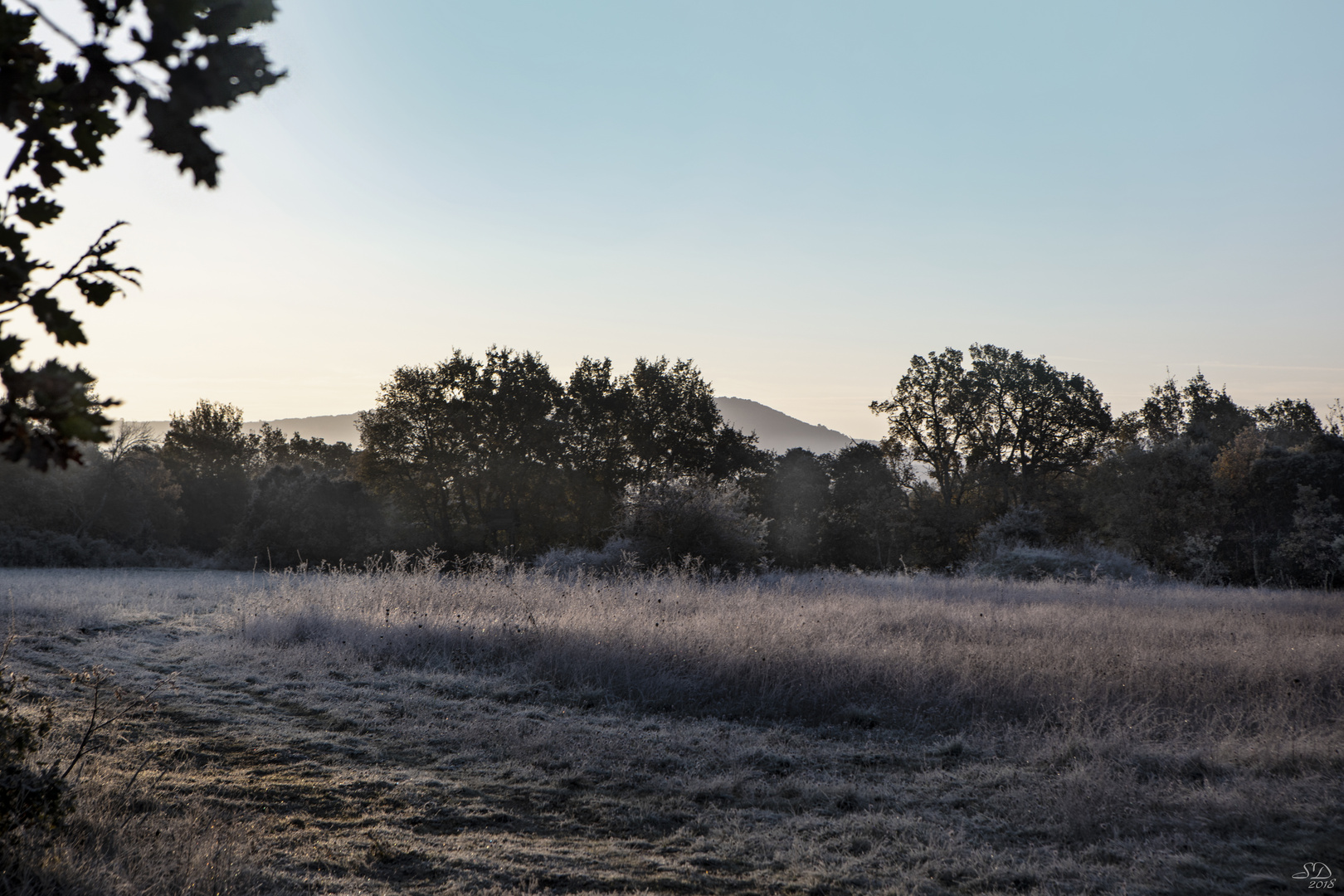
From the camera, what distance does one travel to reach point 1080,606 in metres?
14.6

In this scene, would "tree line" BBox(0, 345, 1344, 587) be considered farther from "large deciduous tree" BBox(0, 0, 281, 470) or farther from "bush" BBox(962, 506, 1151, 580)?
"large deciduous tree" BBox(0, 0, 281, 470)

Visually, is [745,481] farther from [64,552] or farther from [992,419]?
[64,552]

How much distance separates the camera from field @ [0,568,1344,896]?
415 centimetres

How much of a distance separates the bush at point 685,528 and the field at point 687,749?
836 cm

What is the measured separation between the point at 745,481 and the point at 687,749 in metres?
34.3

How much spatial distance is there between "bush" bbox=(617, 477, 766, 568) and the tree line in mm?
7502

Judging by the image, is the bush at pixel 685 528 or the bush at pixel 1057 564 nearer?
the bush at pixel 685 528

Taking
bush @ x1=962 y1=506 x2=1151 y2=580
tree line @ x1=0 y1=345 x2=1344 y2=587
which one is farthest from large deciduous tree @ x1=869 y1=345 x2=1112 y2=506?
bush @ x1=962 y1=506 x2=1151 y2=580

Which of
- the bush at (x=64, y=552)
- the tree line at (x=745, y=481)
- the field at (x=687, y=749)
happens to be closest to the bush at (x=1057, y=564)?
→ the tree line at (x=745, y=481)

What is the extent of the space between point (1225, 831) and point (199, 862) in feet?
18.3

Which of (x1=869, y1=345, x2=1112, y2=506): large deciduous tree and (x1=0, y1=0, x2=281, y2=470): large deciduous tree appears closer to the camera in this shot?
(x1=0, y1=0, x2=281, y2=470): large deciduous tree

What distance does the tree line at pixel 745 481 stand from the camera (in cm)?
2967

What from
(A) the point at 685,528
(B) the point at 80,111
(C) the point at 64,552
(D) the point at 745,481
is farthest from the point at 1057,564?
(C) the point at 64,552

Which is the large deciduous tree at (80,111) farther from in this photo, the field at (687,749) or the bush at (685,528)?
the bush at (685,528)
